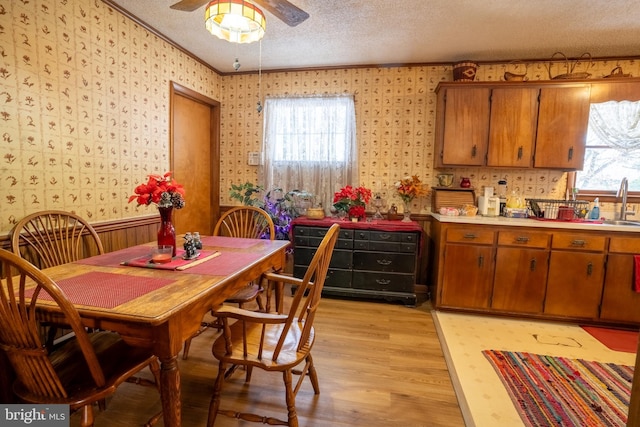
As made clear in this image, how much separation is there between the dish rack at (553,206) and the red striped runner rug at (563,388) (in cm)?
139

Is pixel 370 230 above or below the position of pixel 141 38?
below

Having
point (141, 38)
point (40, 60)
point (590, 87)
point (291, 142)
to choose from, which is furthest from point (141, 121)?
point (590, 87)

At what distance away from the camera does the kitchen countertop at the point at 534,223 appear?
8.85 ft

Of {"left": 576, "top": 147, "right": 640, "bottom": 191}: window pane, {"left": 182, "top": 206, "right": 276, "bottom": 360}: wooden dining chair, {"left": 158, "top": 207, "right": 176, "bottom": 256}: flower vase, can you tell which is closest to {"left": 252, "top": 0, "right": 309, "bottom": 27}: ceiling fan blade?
{"left": 158, "top": 207, "right": 176, "bottom": 256}: flower vase

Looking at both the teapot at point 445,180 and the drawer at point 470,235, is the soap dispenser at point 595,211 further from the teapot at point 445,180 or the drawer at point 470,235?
the teapot at point 445,180

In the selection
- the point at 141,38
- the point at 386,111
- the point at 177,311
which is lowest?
the point at 177,311

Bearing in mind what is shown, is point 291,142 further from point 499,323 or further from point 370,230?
point 499,323

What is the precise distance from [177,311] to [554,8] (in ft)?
10.1

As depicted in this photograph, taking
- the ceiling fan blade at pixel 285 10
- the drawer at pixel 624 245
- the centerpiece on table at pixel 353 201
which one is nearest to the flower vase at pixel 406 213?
the centerpiece on table at pixel 353 201

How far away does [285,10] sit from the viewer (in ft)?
6.01

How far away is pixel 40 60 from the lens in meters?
1.99

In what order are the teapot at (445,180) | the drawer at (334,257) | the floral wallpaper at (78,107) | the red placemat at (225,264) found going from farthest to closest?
the teapot at (445,180)
the drawer at (334,257)
the floral wallpaper at (78,107)
the red placemat at (225,264)

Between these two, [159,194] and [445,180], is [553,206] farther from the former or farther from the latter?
[159,194]

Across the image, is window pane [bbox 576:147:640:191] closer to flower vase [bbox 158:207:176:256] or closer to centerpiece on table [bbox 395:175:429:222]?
centerpiece on table [bbox 395:175:429:222]
